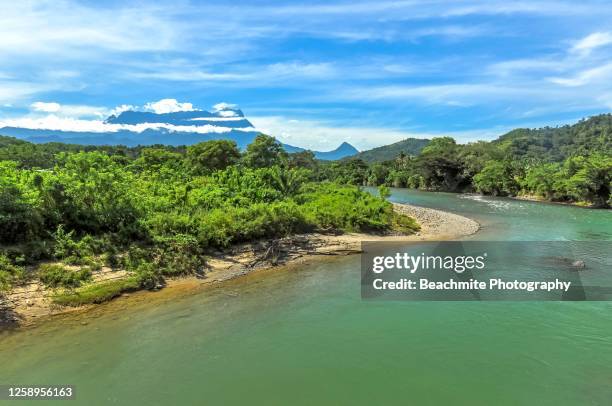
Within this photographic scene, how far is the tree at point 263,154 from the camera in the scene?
171ft

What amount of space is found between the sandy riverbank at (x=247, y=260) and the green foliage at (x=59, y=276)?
1.04 feet

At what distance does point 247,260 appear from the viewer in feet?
70.0

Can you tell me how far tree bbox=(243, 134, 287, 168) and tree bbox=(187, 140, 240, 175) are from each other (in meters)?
2.23

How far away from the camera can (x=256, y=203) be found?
26.7 metres

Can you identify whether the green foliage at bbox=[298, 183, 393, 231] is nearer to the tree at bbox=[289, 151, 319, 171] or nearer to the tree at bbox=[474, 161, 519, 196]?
the tree at bbox=[474, 161, 519, 196]

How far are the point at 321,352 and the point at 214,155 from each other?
1674 inches

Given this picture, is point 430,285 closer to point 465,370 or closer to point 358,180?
point 465,370

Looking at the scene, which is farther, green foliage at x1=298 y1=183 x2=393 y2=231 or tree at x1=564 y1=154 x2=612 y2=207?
tree at x1=564 y1=154 x2=612 y2=207

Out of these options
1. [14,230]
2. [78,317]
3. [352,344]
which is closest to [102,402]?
[78,317]

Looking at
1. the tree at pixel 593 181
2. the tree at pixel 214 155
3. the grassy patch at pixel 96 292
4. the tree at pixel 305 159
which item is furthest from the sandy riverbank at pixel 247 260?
the tree at pixel 305 159

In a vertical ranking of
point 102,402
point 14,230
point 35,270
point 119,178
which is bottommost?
point 102,402

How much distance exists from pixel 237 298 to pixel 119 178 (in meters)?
9.75

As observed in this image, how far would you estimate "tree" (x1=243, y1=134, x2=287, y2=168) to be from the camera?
52.0 metres

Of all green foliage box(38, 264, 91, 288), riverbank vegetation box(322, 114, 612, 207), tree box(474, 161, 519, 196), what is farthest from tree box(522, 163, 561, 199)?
green foliage box(38, 264, 91, 288)
